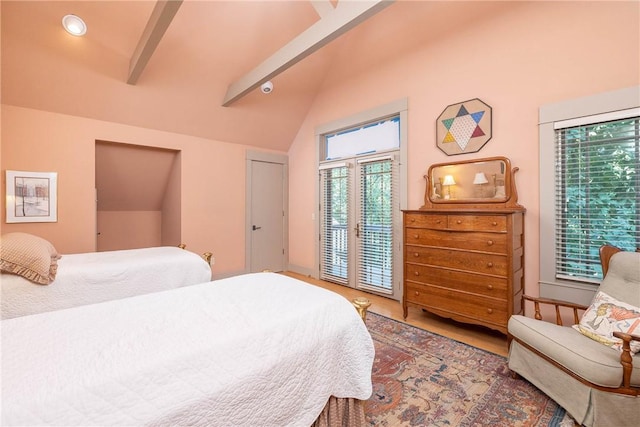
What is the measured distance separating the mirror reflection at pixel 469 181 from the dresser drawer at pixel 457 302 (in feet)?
3.37

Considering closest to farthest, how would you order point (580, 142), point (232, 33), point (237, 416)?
point (237, 416) → point (580, 142) → point (232, 33)

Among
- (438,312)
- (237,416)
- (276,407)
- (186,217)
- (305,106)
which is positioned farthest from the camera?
(305,106)

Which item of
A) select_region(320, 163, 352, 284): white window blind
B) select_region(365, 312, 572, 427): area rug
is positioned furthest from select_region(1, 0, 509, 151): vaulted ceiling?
select_region(365, 312, 572, 427): area rug

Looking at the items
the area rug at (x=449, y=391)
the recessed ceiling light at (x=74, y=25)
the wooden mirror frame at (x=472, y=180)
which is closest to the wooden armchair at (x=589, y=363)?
the area rug at (x=449, y=391)

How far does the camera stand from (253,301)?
154cm

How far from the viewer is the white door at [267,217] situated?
5.05m

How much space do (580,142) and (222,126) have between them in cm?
439

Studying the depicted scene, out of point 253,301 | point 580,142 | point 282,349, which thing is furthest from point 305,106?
point 282,349

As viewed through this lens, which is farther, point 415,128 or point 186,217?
point 186,217

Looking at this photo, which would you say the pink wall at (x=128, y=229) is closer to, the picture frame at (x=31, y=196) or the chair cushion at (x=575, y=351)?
the picture frame at (x=31, y=196)

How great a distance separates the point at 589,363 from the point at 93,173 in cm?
501

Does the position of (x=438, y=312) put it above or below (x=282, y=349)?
below

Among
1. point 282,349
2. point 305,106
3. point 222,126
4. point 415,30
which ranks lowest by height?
point 282,349

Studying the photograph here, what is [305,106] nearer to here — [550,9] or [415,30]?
[415,30]
